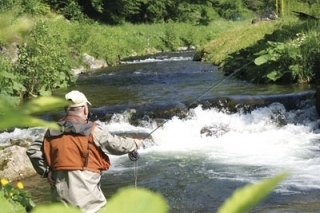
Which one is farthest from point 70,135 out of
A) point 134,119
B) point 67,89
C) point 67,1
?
point 67,1

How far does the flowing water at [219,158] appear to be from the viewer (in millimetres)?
7945

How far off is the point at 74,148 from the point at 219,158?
6209 millimetres

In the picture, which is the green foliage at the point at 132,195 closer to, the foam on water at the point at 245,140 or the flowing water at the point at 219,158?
the flowing water at the point at 219,158

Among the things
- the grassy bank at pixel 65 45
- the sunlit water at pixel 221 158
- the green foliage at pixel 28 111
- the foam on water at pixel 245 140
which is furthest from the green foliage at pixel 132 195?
the foam on water at pixel 245 140

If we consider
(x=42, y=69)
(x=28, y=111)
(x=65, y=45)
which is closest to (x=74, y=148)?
(x=28, y=111)

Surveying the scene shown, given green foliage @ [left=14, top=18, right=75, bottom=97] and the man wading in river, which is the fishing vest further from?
green foliage @ [left=14, top=18, right=75, bottom=97]

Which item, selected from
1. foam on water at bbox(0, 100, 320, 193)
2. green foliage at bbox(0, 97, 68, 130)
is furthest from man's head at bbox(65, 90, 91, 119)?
foam on water at bbox(0, 100, 320, 193)

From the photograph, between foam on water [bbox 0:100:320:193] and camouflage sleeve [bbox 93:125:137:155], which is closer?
camouflage sleeve [bbox 93:125:137:155]

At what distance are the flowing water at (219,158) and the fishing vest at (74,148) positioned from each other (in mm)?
1191

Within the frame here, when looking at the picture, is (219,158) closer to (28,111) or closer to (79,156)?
(79,156)

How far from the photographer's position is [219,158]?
33.9 ft

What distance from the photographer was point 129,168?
978 cm

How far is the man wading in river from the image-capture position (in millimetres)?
4320

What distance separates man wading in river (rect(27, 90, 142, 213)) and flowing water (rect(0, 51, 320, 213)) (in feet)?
3.68
